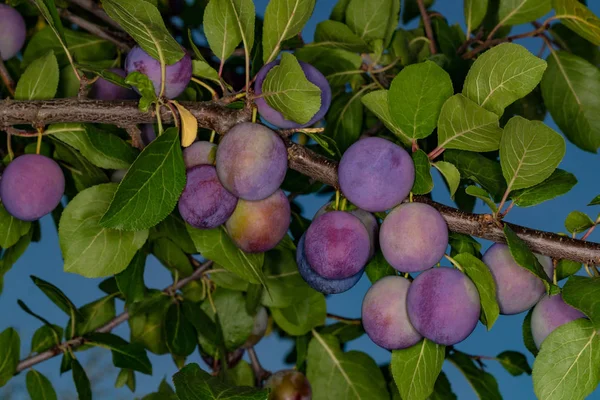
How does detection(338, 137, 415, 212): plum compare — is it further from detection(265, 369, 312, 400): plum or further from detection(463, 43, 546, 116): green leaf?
detection(265, 369, 312, 400): plum

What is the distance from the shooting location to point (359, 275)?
0.90 m

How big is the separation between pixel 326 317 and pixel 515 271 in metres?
0.65

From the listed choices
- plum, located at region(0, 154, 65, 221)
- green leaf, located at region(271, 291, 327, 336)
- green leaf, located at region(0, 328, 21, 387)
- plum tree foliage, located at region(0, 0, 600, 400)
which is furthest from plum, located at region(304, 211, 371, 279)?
green leaf, located at region(0, 328, 21, 387)

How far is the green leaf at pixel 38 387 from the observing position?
4.32ft

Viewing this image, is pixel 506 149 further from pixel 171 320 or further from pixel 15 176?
pixel 171 320

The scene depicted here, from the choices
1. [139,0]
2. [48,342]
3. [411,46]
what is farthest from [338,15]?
[48,342]

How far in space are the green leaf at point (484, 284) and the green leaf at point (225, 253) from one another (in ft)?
0.89

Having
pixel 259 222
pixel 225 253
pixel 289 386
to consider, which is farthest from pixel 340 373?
pixel 259 222

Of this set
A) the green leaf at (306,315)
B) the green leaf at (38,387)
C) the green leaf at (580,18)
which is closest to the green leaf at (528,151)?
the green leaf at (580,18)

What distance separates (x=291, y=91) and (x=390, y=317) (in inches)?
10.9

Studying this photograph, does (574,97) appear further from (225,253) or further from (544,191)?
(225,253)

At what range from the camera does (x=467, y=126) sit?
0.84 meters

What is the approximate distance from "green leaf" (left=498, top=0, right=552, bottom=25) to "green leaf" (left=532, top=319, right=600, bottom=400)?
30.9 inches

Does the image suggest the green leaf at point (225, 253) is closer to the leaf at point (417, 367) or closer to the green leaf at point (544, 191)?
the leaf at point (417, 367)
